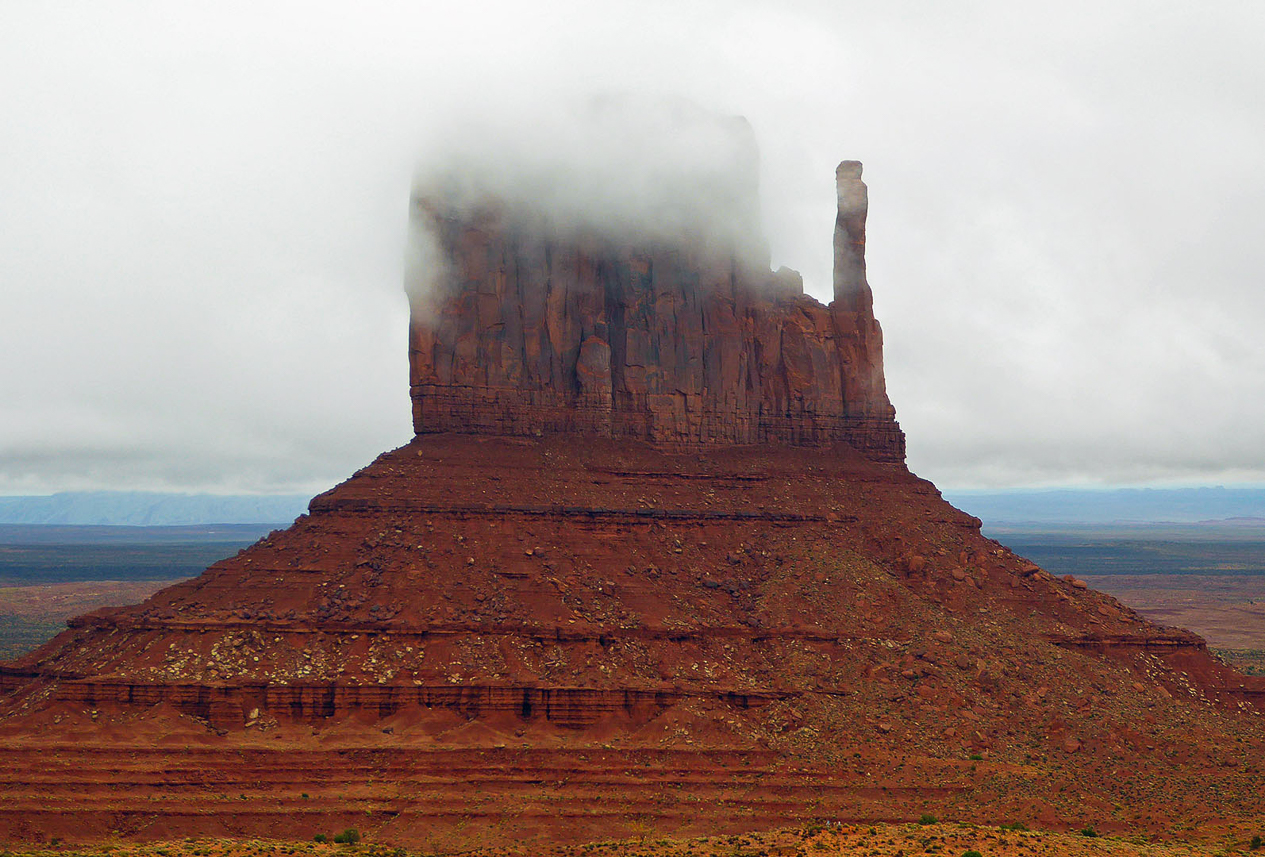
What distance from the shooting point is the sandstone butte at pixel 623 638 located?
67438 mm

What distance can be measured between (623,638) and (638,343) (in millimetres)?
28616

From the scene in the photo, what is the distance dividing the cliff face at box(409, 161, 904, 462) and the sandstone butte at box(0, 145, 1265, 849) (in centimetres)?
23

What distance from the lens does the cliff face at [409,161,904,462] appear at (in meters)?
96.1

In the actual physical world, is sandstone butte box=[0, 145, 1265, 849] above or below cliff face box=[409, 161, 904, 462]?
below

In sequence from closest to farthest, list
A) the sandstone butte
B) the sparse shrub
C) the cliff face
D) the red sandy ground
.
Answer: the sparse shrub < the red sandy ground < the sandstone butte < the cliff face

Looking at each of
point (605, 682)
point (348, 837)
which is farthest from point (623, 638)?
point (348, 837)

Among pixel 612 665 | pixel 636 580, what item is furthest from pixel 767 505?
pixel 612 665

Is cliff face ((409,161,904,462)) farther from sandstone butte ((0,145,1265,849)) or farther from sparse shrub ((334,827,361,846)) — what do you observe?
sparse shrub ((334,827,361,846))

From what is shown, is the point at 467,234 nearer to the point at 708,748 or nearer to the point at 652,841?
the point at 708,748

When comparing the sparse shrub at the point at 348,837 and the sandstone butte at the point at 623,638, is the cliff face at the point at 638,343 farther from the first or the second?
the sparse shrub at the point at 348,837

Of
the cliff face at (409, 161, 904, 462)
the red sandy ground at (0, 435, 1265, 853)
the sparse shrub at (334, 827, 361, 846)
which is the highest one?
the cliff face at (409, 161, 904, 462)

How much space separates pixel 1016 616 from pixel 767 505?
1946 centimetres

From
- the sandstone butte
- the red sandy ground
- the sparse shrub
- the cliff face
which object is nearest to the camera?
the sparse shrub

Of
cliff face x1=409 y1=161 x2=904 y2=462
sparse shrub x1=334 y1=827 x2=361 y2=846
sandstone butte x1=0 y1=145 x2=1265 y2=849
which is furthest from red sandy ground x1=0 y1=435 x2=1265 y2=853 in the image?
cliff face x1=409 y1=161 x2=904 y2=462
